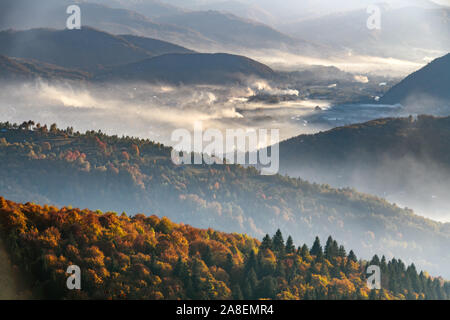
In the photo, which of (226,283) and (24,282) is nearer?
(24,282)

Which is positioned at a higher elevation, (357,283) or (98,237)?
(98,237)

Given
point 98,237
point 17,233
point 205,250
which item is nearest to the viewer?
point 17,233
